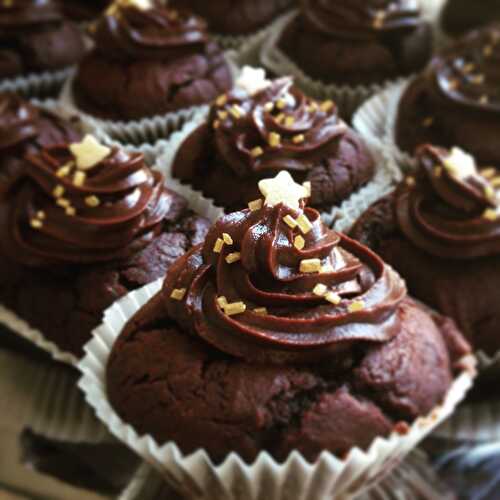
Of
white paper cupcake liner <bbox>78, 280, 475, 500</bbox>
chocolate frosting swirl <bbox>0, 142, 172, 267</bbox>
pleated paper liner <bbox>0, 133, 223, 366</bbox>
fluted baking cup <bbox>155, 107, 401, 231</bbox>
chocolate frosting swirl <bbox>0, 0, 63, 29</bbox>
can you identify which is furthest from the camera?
chocolate frosting swirl <bbox>0, 0, 63, 29</bbox>

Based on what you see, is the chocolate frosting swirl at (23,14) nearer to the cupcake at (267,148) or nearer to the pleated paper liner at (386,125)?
the cupcake at (267,148)

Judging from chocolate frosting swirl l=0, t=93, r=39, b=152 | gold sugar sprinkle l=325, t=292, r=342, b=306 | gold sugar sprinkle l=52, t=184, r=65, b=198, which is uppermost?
gold sugar sprinkle l=325, t=292, r=342, b=306

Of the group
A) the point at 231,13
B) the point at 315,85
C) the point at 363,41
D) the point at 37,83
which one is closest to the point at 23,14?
the point at 37,83

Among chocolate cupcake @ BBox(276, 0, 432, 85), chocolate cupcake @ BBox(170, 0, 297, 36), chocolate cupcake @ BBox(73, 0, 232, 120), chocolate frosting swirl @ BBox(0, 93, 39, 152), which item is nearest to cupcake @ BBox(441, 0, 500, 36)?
chocolate cupcake @ BBox(276, 0, 432, 85)

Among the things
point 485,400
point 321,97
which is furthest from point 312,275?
point 321,97

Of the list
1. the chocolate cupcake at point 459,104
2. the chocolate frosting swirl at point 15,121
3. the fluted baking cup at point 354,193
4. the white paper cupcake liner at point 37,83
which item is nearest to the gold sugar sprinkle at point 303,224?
the fluted baking cup at point 354,193

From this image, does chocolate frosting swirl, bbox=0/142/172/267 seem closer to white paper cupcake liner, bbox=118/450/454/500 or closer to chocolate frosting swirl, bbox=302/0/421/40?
white paper cupcake liner, bbox=118/450/454/500

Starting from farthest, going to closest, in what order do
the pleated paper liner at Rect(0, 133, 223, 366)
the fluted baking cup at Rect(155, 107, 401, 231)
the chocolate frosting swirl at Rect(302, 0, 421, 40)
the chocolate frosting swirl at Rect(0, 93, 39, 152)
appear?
the chocolate frosting swirl at Rect(302, 0, 421, 40), the chocolate frosting swirl at Rect(0, 93, 39, 152), the fluted baking cup at Rect(155, 107, 401, 231), the pleated paper liner at Rect(0, 133, 223, 366)
